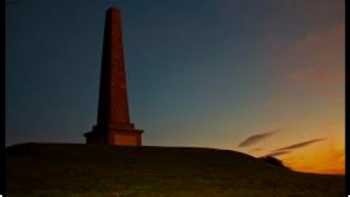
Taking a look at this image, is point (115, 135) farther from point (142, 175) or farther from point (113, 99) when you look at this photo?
point (142, 175)

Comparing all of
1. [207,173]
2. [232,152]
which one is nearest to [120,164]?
[207,173]

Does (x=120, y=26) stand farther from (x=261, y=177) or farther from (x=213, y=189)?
(x=213, y=189)

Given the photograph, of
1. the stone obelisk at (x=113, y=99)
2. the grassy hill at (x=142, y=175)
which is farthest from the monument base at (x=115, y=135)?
the grassy hill at (x=142, y=175)

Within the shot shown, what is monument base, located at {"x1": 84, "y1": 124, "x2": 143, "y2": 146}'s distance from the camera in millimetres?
29719

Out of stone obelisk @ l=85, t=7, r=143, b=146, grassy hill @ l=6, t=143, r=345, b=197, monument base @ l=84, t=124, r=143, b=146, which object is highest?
stone obelisk @ l=85, t=7, r=143, b=146

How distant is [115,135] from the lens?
2980cm

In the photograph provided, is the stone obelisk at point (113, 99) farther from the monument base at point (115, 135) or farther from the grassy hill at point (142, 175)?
the grassy hill at point (142, 175)

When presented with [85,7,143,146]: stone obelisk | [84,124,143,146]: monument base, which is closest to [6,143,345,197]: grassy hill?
[84,124,143,146]: monument base

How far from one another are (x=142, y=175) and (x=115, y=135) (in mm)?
12532

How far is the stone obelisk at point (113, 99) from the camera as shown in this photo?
1182 inches

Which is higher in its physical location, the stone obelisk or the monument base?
the stone obelisk

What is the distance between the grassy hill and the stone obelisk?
4129 millimetres

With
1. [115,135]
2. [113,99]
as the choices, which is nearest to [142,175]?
[115,135]

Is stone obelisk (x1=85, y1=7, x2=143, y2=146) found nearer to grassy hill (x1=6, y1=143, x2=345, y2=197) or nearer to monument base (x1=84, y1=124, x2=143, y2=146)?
monument base (x1=84, y1=124, x2=143, y2=146)
